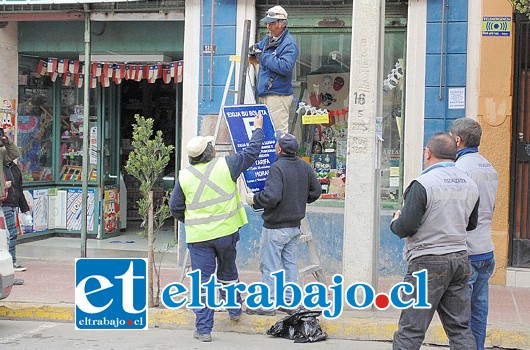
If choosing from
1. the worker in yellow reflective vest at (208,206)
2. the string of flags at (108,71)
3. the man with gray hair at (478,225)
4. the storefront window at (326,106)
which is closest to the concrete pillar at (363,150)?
the worker in yellow reflective vest at (208,206)

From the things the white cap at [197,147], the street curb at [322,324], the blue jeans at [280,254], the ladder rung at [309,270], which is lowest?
the street curb at [322,324]

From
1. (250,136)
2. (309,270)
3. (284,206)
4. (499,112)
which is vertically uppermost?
(499,112)

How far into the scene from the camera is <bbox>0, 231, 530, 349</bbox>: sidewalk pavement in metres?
7.88

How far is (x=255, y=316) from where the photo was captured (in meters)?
8.24

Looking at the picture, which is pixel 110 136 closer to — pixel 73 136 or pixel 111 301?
pixel 73 136

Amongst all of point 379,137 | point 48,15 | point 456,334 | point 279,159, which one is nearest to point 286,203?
point 279,159

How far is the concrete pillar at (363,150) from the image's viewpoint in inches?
328

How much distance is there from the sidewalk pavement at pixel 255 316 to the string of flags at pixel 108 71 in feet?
9.94

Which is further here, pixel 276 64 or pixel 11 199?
pixel 11 199

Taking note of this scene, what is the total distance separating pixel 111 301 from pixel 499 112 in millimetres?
5208

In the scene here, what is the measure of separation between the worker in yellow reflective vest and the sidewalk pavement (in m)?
0.71

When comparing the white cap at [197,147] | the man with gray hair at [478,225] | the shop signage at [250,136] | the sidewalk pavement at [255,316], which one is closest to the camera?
the man with gray hair at [478,225]

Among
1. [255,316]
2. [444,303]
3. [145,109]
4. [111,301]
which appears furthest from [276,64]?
[145,109]

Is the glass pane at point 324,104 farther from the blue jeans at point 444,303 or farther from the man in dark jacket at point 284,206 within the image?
the blue jeans at point 444,303
